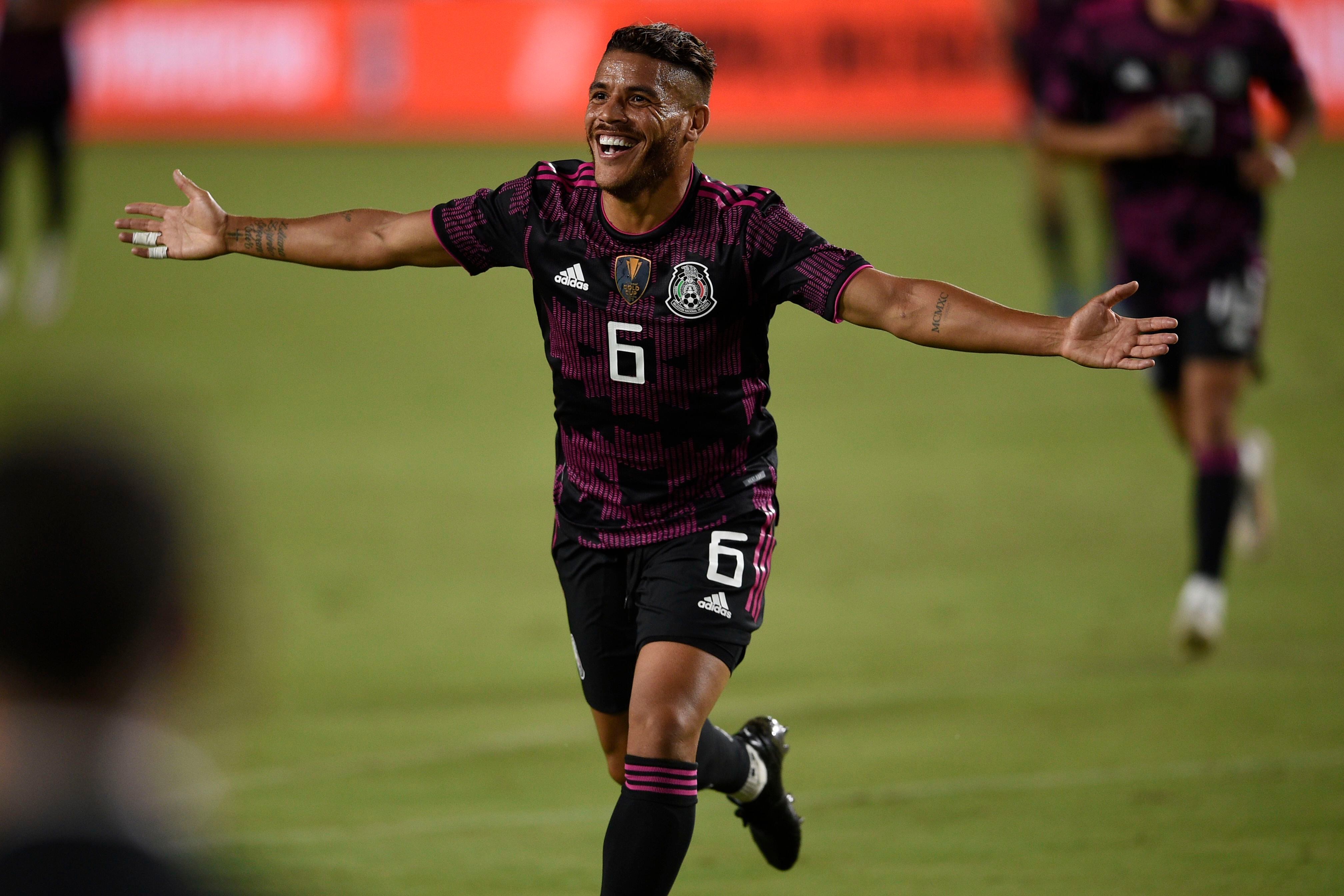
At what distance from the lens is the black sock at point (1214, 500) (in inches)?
298

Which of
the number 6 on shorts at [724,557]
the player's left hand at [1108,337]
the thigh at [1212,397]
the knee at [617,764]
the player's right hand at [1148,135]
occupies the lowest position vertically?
the knee at [617,764]

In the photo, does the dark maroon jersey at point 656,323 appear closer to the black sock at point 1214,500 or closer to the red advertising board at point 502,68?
the black sock at point 1214,500

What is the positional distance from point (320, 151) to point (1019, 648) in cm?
1498

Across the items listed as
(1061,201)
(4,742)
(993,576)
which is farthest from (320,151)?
(4,742)

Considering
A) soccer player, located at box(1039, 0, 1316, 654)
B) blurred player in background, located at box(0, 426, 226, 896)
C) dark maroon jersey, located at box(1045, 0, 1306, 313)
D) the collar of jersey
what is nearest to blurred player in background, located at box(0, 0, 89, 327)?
soccer player, located at box(1039, 0, 1316, 654)

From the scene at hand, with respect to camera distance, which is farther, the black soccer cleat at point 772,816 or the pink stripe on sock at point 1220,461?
the pink stripe on sock at point 1220,461

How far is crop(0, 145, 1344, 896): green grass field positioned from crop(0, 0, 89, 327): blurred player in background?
463 mm

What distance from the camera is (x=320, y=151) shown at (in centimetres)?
2112

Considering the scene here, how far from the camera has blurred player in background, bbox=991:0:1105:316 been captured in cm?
1333

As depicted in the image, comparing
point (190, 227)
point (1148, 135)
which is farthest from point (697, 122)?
point (1148, 135)

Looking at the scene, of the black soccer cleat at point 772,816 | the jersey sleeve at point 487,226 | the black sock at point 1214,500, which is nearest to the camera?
the jersey sleeve at point 487,226

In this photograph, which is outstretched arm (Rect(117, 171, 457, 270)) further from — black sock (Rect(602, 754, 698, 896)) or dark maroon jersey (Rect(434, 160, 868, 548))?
black sock (Rect(602, 754, 698, 896))

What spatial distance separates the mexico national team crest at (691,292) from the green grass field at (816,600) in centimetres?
166

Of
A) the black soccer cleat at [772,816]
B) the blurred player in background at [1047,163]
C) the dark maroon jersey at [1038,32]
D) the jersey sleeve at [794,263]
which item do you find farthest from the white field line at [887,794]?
the dark maroon jersey at [1038,32]
